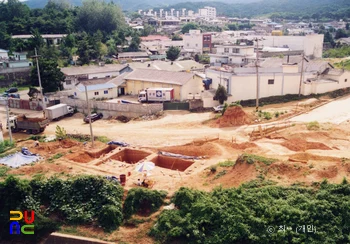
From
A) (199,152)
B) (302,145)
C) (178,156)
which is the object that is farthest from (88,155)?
(302,145)

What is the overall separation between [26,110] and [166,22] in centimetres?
11562

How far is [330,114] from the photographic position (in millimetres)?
31328

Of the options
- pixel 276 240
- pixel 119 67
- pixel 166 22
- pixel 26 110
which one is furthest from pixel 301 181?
pixel 166 22

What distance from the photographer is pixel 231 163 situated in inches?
818

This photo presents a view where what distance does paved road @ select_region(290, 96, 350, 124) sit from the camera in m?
29.9

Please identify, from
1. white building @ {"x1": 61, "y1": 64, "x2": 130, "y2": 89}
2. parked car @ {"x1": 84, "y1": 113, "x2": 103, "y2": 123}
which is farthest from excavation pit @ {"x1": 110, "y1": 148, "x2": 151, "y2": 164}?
white building @ {"x1": 61, "y1": 64, "x2": 130, "y2": 89}

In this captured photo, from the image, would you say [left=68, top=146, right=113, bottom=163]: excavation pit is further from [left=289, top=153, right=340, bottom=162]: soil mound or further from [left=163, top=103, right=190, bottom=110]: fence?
[left=289, top=153, right=340, bottom=162]: soil mound

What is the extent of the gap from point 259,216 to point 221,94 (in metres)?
21.5

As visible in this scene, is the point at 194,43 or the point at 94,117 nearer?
the point at 94,117

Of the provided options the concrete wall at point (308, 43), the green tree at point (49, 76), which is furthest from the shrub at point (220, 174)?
the concrete wall at point (308, 43)

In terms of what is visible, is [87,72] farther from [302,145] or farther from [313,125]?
[302,145]

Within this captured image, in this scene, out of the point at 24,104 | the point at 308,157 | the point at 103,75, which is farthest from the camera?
the point at 103,75

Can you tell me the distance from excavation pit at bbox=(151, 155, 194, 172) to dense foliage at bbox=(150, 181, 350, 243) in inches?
263

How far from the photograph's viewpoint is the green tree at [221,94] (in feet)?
115
